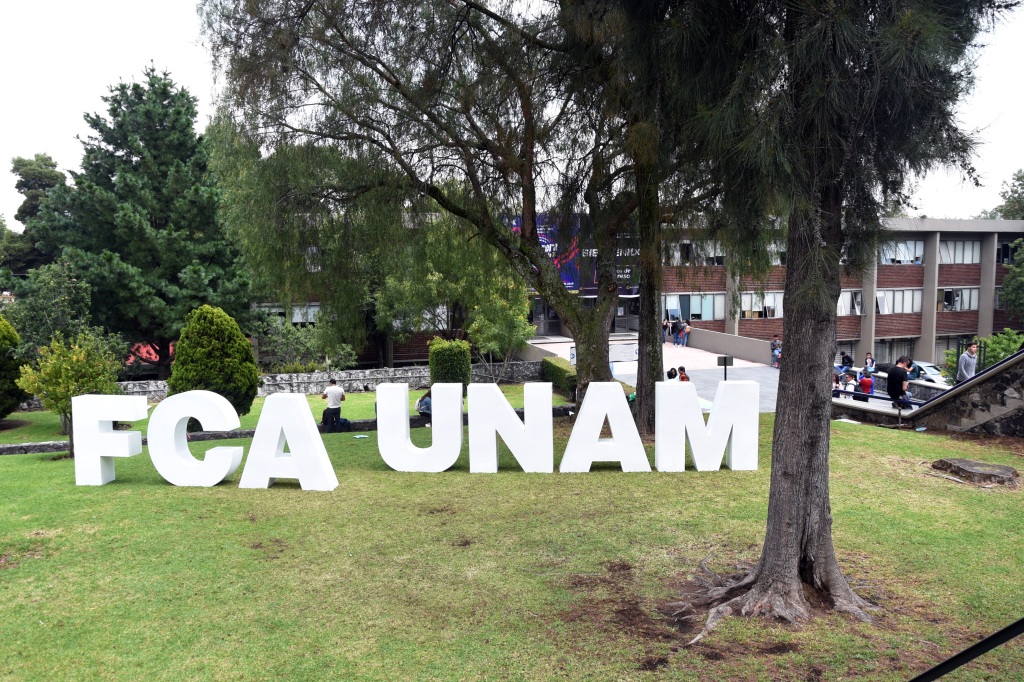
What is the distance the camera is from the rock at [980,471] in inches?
412

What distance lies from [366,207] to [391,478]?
511 centimetres

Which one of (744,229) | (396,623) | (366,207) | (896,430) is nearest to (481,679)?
(396,623)

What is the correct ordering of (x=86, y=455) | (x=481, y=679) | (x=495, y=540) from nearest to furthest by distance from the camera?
1. (x=481, y=679)
2. (x=495, y=540)
3. (x=86, y=455)

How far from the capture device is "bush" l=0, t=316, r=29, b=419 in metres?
18.2

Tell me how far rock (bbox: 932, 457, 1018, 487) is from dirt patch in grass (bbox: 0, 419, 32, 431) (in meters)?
21.0

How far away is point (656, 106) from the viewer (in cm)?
784

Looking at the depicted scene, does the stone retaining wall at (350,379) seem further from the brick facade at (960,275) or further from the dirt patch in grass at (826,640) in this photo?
the brick facade at (960,275)

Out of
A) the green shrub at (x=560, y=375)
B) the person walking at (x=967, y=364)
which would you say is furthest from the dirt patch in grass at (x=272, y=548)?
the person walking at (x=967, y=364)

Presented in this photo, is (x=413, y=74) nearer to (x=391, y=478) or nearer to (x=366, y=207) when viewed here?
(x=366, y=207)

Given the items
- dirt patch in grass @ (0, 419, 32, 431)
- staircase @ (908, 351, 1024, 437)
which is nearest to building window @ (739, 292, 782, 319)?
staircase @ (908, 351, 1024, 437)

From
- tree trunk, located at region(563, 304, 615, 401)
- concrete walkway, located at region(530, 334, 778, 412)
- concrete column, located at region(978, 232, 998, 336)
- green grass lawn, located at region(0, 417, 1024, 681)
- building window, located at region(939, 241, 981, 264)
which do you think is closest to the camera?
green grass lawn, located at region(0, 417, 1024, 681)

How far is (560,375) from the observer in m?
25.7

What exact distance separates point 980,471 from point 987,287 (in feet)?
127

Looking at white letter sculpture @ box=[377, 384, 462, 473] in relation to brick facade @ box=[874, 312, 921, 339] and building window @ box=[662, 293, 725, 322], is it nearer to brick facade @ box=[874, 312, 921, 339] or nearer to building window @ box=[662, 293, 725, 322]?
building window @ box=[662, 293, 725, 322]
